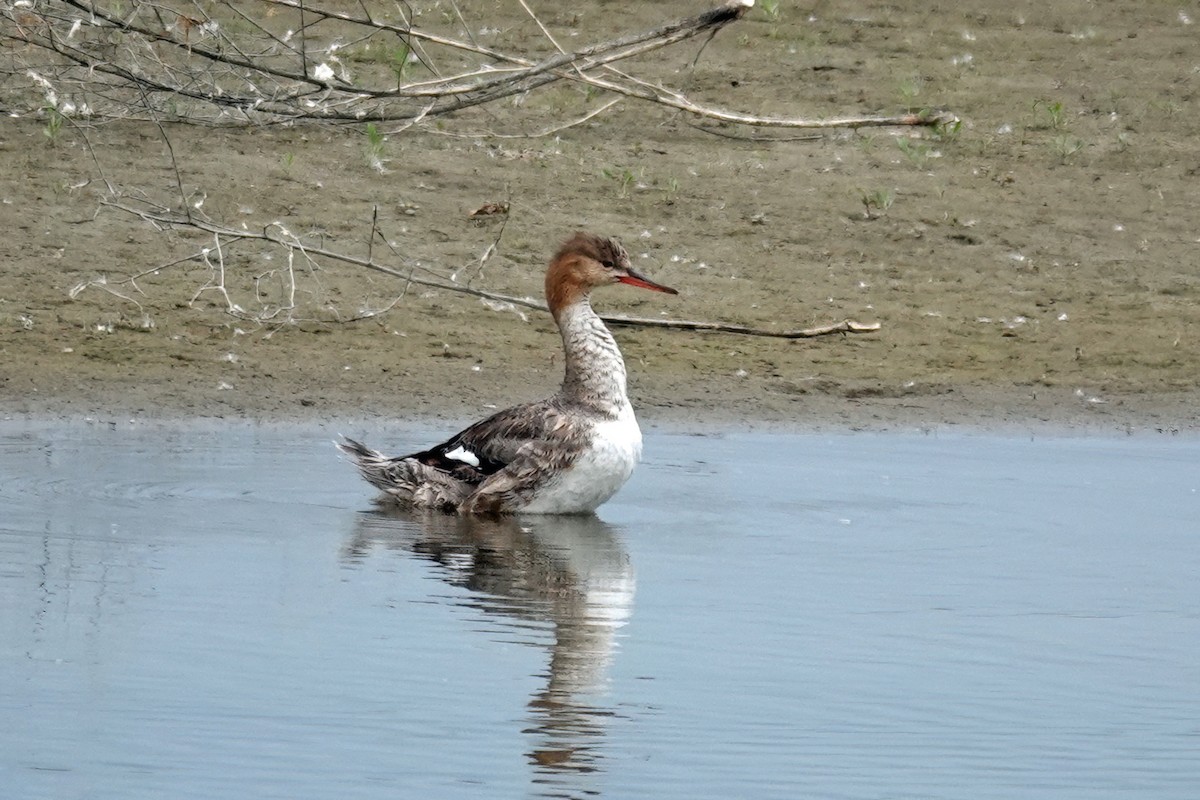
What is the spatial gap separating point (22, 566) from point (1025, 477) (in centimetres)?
463

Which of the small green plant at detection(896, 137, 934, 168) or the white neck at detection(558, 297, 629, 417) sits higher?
the small green plant at detection(896, 137, 934, 168)

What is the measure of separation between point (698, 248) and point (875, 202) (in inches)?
58.4

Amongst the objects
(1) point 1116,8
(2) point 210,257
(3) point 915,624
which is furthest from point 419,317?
(1) point 1116,8

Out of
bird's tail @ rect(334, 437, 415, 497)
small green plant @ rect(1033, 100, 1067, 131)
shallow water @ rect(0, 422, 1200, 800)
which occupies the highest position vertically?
small green plant @ rect(1033, 100, 1067, 131)

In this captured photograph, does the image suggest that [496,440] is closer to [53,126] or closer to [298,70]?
[298,70]

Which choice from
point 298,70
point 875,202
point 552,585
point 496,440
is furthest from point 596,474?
point 875,202

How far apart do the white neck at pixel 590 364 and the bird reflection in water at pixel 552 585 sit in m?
0.52

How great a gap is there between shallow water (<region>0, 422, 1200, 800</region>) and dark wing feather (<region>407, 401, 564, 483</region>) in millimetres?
253

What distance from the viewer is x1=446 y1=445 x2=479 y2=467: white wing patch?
9188 millimetres

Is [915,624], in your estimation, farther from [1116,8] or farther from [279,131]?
[1116,8]

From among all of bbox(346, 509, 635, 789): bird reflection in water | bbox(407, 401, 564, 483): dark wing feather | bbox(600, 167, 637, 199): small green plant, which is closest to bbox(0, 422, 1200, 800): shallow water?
bbox(346, 509, 635, 789): bird reflection in water

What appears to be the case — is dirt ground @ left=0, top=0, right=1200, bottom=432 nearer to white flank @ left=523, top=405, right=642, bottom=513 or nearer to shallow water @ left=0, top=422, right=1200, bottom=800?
shallow water @ left=0, top=422, right=1200, bottom=800

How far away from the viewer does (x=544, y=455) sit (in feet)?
29.4

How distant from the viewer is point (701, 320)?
41.5 feet
